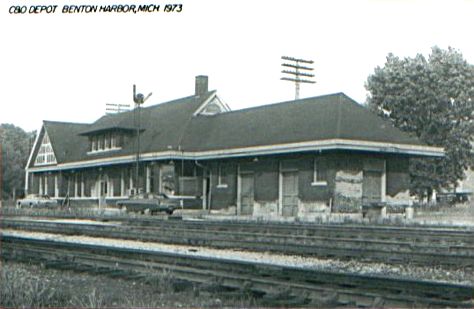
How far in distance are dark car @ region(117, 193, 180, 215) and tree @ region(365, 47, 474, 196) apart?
60.6 ft

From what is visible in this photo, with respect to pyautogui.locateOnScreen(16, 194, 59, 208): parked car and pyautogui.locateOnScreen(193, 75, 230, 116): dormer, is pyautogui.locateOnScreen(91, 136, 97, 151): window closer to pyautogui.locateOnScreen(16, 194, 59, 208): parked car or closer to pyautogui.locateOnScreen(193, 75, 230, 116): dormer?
pyautogui.locateOnScreen(16, 194, 59, 208): parked car

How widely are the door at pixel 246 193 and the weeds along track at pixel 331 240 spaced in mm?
10069

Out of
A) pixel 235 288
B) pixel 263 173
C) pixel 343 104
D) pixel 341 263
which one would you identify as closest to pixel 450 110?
pixel 343 104

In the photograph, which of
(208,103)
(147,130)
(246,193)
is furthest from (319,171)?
(147,130)

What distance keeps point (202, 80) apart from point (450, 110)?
16.7 meters

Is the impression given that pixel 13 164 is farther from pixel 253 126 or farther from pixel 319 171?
pixel 319 171

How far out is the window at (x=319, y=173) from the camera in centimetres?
2992

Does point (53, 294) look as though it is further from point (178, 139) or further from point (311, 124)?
point (178, 139)

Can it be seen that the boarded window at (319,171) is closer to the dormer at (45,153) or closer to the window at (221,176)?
the window at (221,176)

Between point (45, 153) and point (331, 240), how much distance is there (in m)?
43.6

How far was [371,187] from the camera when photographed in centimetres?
3106

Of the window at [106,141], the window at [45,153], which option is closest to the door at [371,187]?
the window at [106,141]

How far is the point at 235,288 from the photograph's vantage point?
8.38 meters

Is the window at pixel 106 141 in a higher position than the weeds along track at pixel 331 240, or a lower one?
higher
